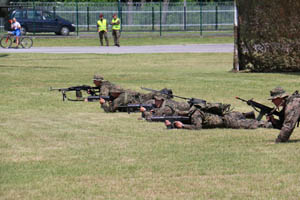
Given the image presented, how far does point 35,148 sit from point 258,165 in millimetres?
3994

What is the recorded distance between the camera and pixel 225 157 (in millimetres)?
11094

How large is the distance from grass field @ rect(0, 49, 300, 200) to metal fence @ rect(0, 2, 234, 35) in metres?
38.3

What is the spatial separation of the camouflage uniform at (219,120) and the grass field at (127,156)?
10.6 inches

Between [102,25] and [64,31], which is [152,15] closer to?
[64,31]

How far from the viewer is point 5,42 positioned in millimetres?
45062

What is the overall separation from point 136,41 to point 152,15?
7.94 metres


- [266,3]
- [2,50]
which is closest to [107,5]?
[2,50]

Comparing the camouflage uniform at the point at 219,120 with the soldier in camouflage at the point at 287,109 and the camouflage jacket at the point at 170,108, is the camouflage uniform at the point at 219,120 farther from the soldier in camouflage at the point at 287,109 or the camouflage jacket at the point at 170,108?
the soldier in camouflage at the point at 287,109

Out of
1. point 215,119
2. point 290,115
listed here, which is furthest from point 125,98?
point 290,115

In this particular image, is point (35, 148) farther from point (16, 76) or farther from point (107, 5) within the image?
point (107, 5)

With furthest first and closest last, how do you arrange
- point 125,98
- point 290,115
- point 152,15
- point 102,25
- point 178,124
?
point 152,15 < point 102,25 < point 125,98 < point 178,124 < point 290,115

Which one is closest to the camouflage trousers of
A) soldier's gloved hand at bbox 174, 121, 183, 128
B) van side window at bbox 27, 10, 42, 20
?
soldier's gloved hand at bbox 174, 121, 183, 128

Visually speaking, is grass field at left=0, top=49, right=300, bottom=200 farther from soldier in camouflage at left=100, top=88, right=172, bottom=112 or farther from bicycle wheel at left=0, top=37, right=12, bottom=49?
bicycle wheel at left=0, top=37, right=12, bottom=49

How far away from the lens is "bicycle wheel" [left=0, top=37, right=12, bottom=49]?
4408 centimetres
